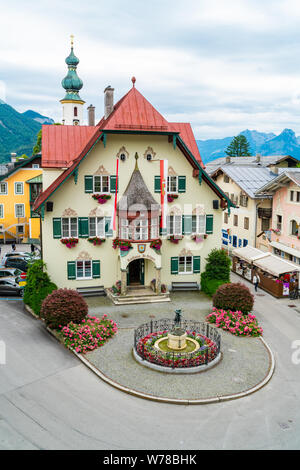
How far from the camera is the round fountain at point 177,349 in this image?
19.7 meters

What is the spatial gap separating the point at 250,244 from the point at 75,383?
29.3 meters

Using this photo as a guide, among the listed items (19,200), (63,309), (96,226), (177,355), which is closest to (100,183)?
(96,226)

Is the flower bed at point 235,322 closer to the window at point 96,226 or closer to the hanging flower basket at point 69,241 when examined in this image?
the window at point 96,226

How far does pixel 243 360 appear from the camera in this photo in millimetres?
20922

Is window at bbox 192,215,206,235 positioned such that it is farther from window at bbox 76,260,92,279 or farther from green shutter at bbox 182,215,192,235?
window at bbox 76,260,92,279

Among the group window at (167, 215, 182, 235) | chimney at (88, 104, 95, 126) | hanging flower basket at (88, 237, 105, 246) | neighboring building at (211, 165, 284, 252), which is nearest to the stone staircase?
hanging flower basket at (88, 237, 105, 246)

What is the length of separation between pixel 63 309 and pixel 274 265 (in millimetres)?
19214

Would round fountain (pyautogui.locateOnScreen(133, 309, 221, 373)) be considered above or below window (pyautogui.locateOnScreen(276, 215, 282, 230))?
below

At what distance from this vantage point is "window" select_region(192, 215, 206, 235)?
108 feet

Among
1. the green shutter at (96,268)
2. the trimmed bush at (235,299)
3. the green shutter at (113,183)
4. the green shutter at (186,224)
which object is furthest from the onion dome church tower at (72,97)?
the trimmed bush at (235,299)

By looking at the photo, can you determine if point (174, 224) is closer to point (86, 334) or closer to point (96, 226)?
point (96, 226)

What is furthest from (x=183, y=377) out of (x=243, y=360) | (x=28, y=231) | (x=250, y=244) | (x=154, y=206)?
(x=28, y=231)

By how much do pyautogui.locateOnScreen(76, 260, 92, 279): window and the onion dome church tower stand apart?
50.6 metres

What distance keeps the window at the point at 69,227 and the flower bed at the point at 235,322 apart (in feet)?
38.8
